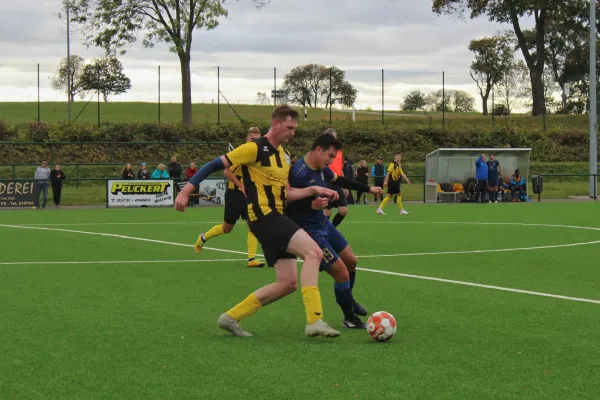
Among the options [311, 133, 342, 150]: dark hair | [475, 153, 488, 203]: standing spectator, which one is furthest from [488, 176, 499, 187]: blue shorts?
[311, 133, 342, 150]: dark hair

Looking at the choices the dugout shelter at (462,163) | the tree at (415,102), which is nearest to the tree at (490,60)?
the tree at (415,102)

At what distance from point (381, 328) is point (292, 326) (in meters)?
1.08

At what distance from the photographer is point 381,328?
7.16m

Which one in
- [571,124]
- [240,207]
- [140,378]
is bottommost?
[140,378]

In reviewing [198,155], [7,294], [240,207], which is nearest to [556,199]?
[198,155]

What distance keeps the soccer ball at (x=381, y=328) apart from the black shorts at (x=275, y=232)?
2.88 feet

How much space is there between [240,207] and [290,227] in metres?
5.02

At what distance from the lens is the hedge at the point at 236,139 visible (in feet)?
151

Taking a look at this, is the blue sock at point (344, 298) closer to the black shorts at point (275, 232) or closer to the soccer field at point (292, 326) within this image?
the soccer field at point (292, 326)

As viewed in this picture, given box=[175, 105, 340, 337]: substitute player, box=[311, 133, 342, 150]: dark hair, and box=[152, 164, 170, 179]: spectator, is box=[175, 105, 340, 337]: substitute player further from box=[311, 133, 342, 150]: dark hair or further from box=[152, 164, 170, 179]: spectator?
box=[152, 164, 170, 179]: spectator

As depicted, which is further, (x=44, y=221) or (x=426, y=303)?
(x=44, y=221)

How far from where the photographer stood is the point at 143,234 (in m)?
19.1

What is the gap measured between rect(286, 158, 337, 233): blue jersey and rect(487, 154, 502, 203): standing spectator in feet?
88.7

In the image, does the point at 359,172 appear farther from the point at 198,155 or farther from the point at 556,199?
the point at 198,155
